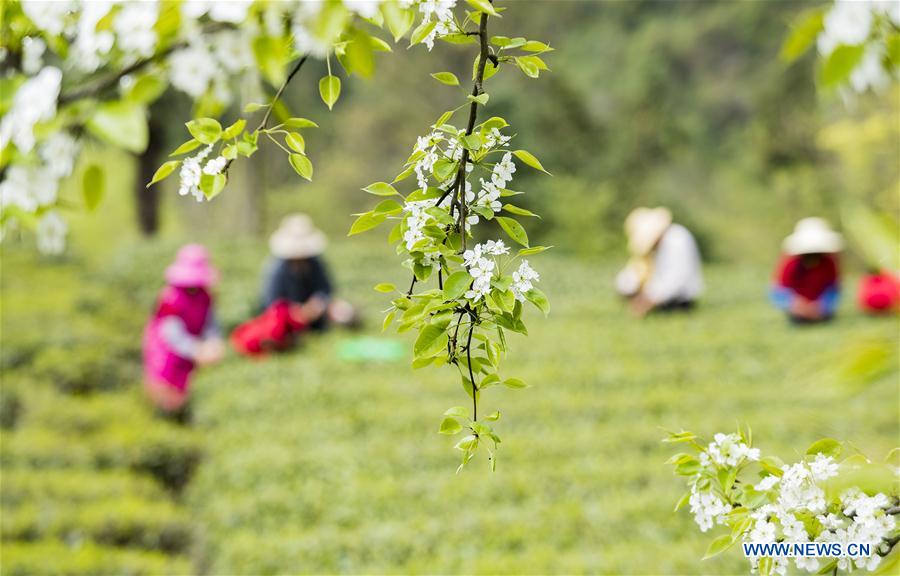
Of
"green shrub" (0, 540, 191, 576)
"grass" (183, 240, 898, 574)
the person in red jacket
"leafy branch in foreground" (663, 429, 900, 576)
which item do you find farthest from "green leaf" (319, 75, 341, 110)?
the person in red jacket

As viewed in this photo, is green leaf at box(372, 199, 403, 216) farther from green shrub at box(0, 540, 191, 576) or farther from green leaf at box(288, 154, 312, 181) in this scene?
green shrub at box(0, 540, 191, 576)

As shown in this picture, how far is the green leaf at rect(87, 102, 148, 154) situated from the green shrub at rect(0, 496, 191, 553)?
4191 millimetres

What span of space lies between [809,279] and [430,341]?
7.25 meters

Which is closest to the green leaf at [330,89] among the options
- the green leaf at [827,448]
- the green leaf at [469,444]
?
the green leaf at [469,444]

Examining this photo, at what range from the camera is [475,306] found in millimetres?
1109

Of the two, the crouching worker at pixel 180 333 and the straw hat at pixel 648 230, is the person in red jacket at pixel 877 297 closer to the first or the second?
the straw hat at pixel 648 230

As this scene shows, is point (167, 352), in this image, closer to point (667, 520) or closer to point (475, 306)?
point (667, 520)

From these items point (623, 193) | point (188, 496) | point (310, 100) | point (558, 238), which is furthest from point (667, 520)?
point (310, 100)

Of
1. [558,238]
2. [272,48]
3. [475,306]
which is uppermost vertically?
[558,238]

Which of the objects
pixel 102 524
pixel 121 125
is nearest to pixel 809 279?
pixel 102 524

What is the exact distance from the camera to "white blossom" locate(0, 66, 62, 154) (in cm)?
86

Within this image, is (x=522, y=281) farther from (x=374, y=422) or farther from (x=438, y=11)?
(x=374, y=422)

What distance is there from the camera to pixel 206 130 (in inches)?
39.3

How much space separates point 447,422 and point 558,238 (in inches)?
582
